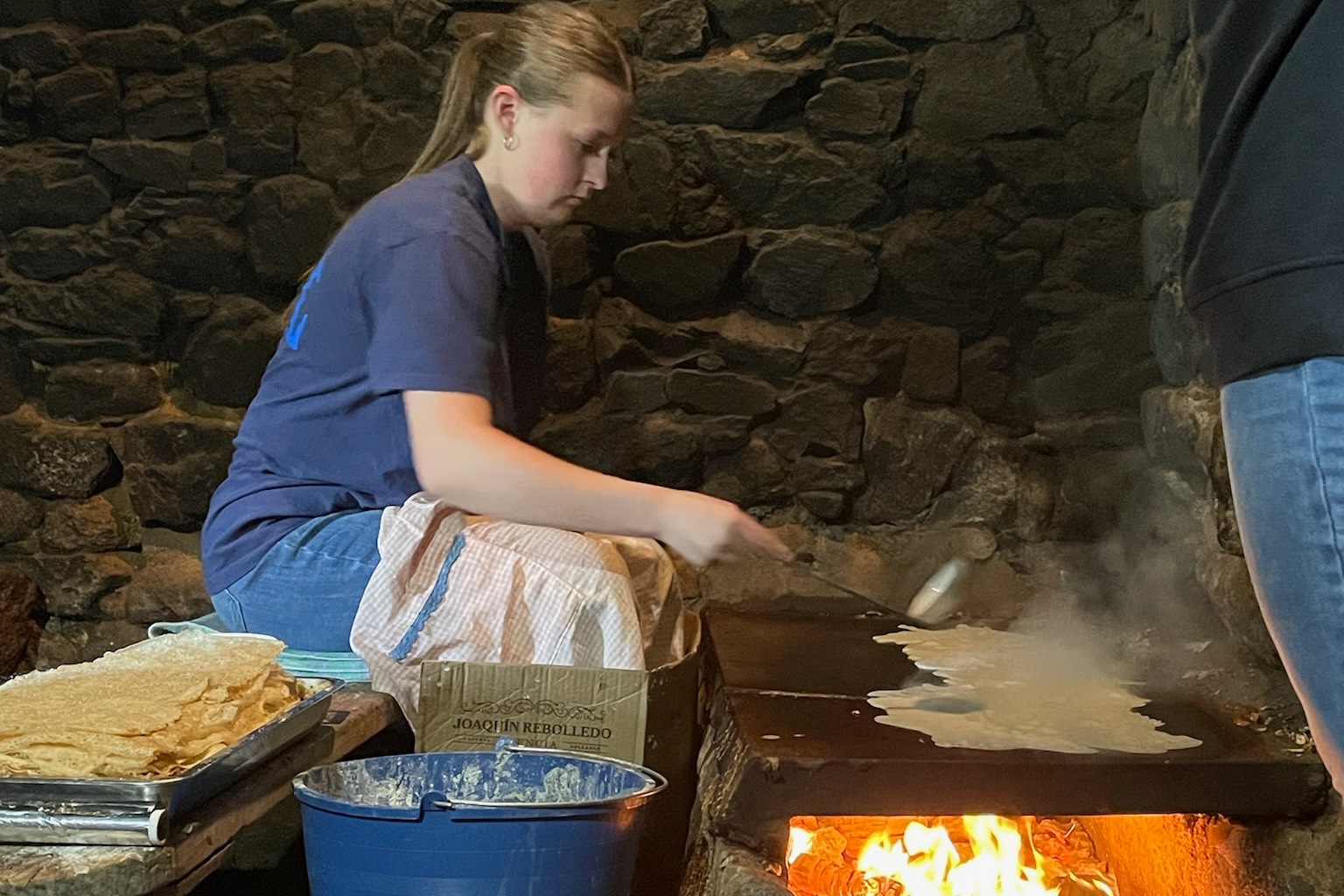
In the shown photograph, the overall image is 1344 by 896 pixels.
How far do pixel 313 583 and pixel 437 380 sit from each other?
35 centimetres

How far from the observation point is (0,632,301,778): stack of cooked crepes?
3.93 feet

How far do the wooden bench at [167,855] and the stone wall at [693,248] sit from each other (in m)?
1.52

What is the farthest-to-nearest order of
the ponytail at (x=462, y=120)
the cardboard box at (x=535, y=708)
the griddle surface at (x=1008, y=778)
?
the ponytail at (x=462, y=120)
the cardboard box at (x=535, y=708)
the griddle surface at (x=1008, y=778)

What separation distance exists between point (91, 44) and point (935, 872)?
2.52m

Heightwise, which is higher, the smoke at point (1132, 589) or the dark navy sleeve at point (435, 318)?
the dark navy sleeve at point (435, 318)

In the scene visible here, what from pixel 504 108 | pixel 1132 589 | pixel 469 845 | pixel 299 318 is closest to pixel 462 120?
pixel 504 108

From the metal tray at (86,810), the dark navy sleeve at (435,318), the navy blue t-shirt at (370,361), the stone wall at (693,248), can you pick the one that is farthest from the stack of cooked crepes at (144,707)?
the stone wall at (693,248)

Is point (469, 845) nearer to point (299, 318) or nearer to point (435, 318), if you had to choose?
point (435, 318)

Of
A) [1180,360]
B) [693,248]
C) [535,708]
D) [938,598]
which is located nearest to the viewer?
[535,708]

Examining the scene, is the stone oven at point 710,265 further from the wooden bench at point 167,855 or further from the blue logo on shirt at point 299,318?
the wooden bench at point 167,855

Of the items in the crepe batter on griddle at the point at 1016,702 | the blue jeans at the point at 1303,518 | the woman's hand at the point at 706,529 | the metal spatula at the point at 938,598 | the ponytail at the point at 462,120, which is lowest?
the crepe batter on griddle at the point at 1016,702

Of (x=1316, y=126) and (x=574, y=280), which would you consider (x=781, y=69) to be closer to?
(x=574, y=280)

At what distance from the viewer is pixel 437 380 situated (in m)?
1.64

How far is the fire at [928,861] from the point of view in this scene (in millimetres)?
1824
